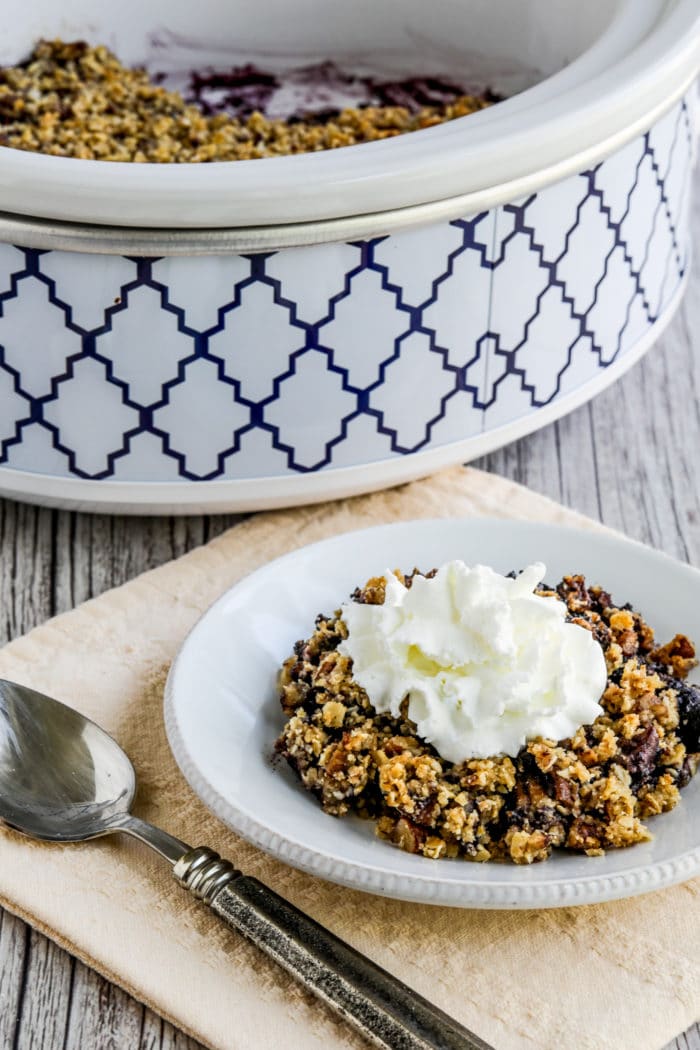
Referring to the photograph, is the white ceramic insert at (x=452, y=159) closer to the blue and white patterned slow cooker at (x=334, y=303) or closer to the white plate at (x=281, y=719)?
the blue and white patterned slow cooker at (x=334, y=303)

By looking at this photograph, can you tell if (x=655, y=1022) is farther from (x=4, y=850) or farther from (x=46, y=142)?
(x=46, y=142)

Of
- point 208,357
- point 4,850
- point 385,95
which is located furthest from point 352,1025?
point 385,95

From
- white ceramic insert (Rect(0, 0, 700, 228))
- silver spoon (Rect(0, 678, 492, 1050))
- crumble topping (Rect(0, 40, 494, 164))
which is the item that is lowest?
silver spoon (Rect(0, 678, 492, 1050))

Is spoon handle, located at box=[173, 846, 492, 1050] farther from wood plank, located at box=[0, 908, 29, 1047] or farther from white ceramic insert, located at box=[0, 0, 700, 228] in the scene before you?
white ceramic insert, located at box=[0, 0, 700, 228]

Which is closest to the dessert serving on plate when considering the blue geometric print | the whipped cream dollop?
the whipped cream dollop

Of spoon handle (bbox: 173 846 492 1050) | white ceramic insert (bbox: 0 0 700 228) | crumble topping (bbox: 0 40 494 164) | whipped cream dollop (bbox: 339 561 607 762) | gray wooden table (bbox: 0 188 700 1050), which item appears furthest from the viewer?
crumble topping (bbox: 0 40 494 164)
